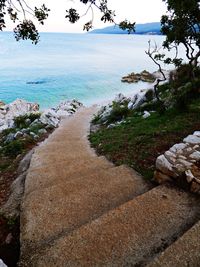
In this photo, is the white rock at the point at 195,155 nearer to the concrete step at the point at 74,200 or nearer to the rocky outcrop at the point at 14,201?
the concrete step at the point at 74,200

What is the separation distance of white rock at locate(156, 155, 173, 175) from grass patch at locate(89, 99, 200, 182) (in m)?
0.84

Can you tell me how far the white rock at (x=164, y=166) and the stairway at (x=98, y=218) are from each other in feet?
1.71

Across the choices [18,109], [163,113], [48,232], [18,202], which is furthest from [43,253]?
[18,109]

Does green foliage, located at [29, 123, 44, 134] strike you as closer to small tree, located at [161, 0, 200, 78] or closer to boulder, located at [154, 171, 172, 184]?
small tree, located at [161, 0, 200, 78]

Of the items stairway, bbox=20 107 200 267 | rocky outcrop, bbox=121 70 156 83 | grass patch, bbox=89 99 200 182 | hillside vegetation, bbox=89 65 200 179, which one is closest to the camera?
stairway, bbox=20 107 200 267

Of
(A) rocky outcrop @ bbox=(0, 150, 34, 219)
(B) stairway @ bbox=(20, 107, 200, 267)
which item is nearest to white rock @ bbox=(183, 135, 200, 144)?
(B) stairway @ bbox=(20, 107, 200, 267)

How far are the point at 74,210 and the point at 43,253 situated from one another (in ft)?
5.51

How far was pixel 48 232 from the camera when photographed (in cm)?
600

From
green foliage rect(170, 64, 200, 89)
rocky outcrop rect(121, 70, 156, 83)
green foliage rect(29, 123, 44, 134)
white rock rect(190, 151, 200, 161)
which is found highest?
white rock rect(190, 151, 200, 161)

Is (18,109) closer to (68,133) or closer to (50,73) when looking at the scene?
(68,133)

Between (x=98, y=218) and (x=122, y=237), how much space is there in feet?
2.37

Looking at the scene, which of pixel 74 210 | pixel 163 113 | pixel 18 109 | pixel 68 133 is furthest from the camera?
pixel 18 109

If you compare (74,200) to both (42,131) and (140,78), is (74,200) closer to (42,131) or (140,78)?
(42,131)

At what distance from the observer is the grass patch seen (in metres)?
9.98
